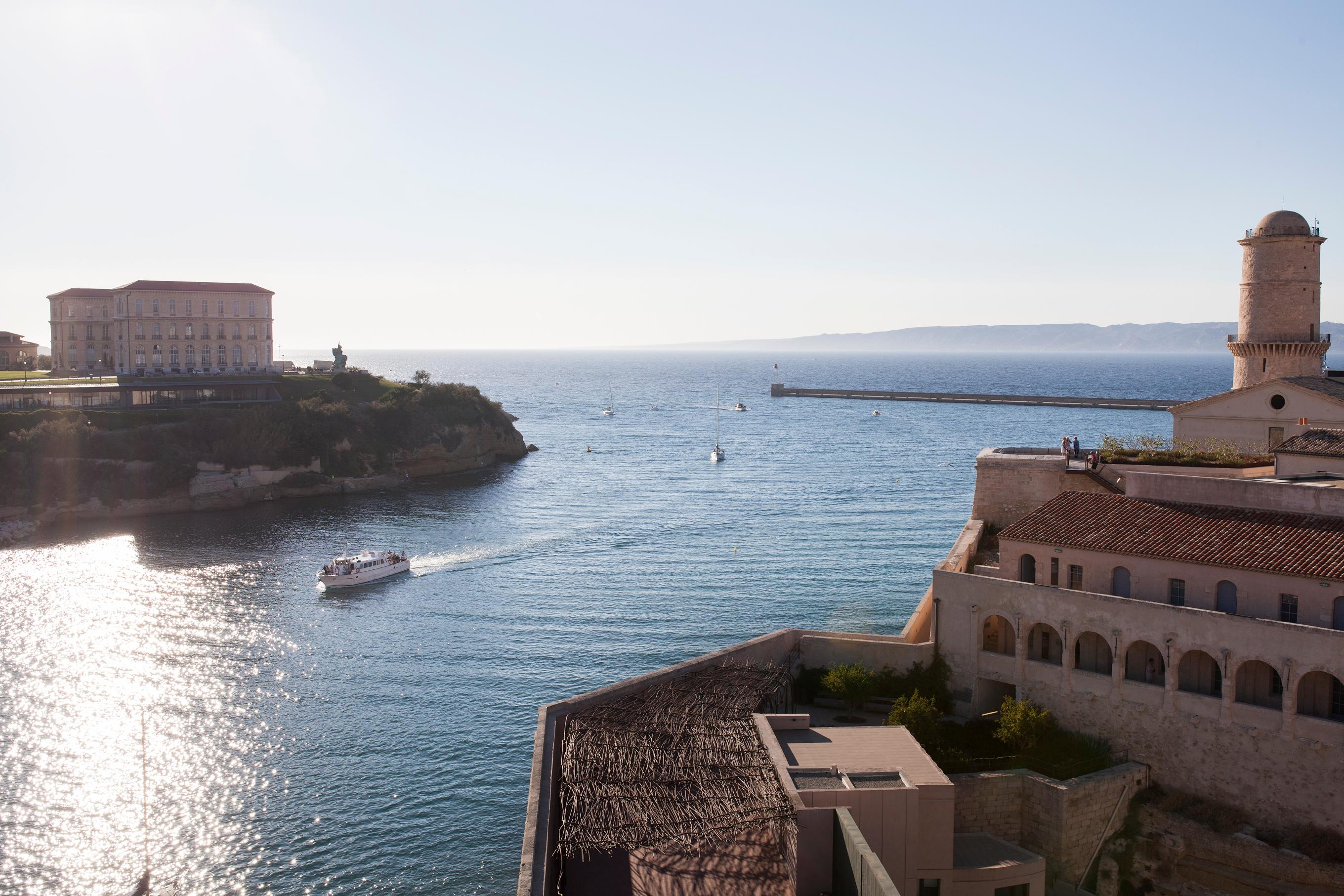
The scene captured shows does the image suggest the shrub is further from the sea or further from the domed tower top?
the domed tower top

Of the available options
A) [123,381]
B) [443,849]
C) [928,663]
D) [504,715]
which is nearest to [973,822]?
[928,663]

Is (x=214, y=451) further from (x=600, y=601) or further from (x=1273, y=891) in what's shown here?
(x=1273, y=891)

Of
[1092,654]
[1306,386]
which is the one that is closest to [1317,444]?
[1306,386]

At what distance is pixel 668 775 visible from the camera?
23344 mm

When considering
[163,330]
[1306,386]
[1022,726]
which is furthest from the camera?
[163,330]

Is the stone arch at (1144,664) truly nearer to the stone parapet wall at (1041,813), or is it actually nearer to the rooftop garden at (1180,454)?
the stone parapet wall at (1041,813)

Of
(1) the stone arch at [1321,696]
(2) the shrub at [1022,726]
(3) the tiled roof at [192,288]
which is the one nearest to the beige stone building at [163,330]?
(3) the tiled roof at [192,288]

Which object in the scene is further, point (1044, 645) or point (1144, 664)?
point (1044, 645)

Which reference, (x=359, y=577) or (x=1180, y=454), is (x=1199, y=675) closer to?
(x=1180, y=454)

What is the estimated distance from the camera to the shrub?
92.3ft

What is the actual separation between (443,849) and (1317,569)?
25035 millimetres

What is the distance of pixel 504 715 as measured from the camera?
125 ft

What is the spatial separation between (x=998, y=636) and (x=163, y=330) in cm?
10046

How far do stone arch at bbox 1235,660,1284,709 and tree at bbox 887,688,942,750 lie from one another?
7.89 meters
